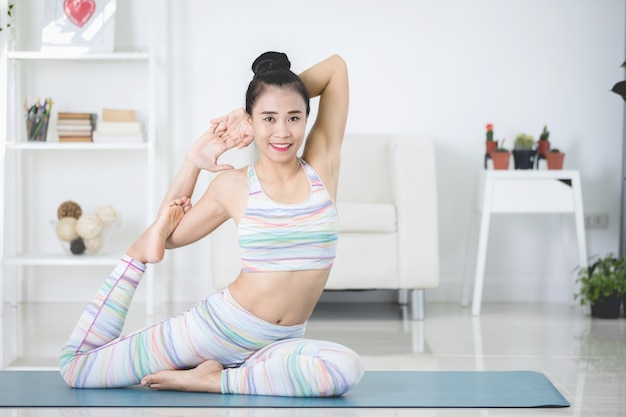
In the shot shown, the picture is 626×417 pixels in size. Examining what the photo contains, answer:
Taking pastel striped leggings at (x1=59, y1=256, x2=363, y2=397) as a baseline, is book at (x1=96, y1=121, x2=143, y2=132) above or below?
above

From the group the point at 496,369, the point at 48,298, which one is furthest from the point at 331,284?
the point at 48,298

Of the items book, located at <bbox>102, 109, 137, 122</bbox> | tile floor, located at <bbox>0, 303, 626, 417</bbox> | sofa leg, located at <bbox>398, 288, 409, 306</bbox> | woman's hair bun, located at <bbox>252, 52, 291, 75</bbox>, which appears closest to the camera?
tile floor, located at <bbox>0, 303, 626, 417</bbox>

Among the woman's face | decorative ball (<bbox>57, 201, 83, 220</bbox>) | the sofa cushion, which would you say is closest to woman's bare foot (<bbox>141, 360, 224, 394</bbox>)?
the woman's face

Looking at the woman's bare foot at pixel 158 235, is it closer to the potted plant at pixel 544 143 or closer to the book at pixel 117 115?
the book at pixel 117 115

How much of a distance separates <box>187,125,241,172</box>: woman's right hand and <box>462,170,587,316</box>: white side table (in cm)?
204

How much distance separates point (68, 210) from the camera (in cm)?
420

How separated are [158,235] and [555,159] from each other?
243 cm

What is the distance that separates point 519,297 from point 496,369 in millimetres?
1820

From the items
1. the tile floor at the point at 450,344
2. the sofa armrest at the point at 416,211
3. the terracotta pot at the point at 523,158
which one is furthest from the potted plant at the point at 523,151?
the tile floor at the point at 450,344

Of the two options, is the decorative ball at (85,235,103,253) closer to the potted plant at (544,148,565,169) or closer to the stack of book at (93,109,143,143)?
the stack of book at (93,109,143,143)

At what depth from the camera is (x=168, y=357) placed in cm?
229

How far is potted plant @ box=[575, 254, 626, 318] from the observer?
3.90m

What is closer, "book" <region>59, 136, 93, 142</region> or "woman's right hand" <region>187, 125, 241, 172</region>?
"woman's right hand" <region>187, 125, 241, 172</region>

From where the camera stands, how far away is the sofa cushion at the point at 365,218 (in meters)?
3.77
